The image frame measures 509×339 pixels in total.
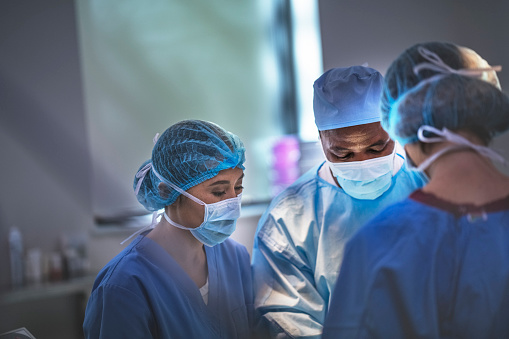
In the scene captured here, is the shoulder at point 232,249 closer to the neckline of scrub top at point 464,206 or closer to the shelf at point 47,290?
the neckline of scrub top at point 464,206

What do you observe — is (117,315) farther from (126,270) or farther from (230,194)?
(230,194)

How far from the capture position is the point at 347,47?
1.41 m

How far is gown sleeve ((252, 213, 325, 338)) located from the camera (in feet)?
4.92

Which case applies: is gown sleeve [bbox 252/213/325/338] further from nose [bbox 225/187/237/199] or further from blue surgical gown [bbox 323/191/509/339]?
blue surgical gown [bbox 323/191/509/339]

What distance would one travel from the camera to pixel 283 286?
1.59 m

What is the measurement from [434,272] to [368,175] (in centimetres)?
53

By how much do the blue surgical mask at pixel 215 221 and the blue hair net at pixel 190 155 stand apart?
46 mm

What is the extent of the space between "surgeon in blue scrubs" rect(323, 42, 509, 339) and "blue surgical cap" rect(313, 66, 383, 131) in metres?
0.43

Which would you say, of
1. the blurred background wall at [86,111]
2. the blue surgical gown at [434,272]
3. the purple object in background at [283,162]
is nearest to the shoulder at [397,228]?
the blue surgical gown at [434,272]

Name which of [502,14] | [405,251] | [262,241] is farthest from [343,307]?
[502,14]

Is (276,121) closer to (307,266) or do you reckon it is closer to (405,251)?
(307,266)

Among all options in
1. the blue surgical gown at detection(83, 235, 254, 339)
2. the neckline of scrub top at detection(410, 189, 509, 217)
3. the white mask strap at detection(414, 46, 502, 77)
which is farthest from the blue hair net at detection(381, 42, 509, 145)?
the blue surgical gown at detection(83, 235, 254, 339)

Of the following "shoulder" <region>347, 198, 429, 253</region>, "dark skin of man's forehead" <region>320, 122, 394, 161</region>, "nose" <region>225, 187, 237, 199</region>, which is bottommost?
"nose" <region>225, 187, 237, 199</region>

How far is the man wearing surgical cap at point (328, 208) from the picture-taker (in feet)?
4.83
